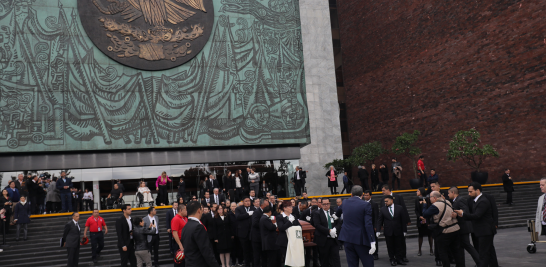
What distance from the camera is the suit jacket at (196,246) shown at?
5.53 m

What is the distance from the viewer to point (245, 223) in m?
11.2

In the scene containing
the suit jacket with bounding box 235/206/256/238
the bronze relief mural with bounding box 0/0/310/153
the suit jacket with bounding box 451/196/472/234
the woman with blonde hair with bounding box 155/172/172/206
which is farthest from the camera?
the bronze relief mural with bounding box 0/0/310/153

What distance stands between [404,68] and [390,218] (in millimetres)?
21977

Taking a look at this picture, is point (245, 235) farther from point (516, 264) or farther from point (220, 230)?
point (516, 264)

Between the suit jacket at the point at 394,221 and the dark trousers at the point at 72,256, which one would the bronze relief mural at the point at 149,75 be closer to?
the dark trousers at the point at 72,256

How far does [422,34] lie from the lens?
1130 inches

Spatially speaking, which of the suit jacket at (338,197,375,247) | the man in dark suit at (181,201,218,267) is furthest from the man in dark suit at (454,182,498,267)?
the man in dark suit at (181,201,218,267)

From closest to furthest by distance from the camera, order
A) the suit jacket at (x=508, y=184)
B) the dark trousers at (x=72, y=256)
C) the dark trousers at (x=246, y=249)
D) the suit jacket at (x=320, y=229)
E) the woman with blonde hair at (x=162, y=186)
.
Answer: the suit jacket at (x=320, y=229) < the dark trousers at (x=72, y=256) < the dark trousers at (x=246, y=249) < the suit jacket at (x=508, y=184) < the woman with blonde hair at (x=162, y=186)

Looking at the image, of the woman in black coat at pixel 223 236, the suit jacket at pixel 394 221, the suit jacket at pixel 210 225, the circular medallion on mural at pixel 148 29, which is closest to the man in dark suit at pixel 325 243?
the suit jacket at pixel 394 221

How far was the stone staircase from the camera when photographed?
13516mm

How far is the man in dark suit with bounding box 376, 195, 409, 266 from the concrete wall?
21.1 m

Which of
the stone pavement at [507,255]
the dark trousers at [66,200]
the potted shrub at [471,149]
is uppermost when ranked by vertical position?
the potted shrub at [471,149]

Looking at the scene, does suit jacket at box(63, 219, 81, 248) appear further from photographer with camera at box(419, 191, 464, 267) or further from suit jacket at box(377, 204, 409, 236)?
photographer with camera at box(419, 191, 464, 267)

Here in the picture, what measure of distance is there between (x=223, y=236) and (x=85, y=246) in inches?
228
